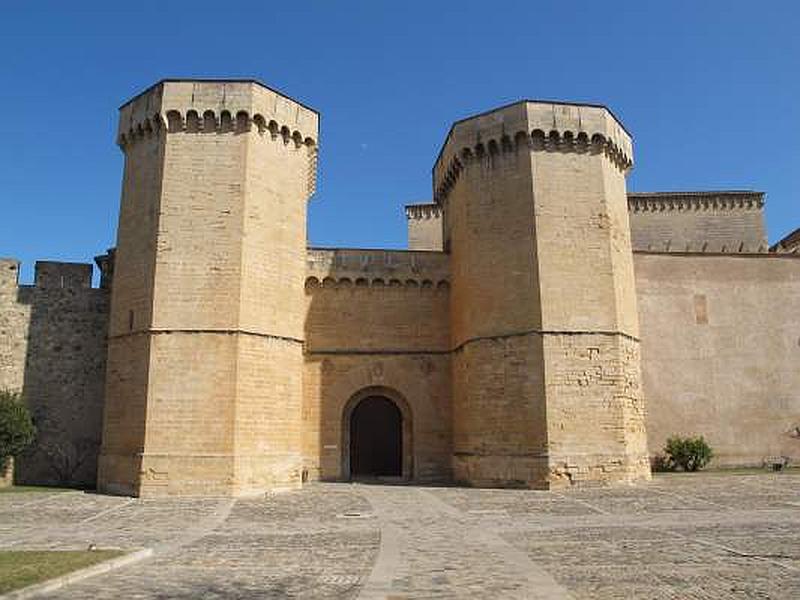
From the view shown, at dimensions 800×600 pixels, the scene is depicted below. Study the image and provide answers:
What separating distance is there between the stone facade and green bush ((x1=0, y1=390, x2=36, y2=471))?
132 centimetres

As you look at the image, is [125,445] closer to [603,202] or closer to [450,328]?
[450,328]

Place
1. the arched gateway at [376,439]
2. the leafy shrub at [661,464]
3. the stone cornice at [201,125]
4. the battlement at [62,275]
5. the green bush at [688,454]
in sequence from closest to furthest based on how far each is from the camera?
the stone cornice at [201,125] → the battlement at [62,275] → the green bush at [688,454] → the leafy shrub at [661,464] → the arched gateway at [376,439]

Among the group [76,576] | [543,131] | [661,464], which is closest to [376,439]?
[661,464]

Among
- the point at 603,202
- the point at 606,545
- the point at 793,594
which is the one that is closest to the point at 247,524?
the point at 606,545

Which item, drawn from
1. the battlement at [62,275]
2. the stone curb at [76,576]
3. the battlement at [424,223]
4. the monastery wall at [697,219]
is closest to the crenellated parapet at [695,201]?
the monastery wall at [697,219]

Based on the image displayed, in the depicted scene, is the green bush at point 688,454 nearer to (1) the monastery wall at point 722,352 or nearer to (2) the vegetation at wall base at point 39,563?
(1) the monastery wall at point 722,352

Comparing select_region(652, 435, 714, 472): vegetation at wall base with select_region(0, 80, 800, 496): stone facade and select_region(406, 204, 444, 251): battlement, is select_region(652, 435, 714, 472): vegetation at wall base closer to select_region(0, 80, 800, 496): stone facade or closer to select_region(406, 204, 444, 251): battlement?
select_region(0, 80, 800, 496): stone facade

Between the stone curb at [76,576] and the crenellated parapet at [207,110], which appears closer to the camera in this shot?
the stone curb at [76,576]

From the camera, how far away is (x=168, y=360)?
51.5 feet

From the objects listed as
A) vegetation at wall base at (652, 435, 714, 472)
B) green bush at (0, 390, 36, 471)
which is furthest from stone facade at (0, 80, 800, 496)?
green bush at (0, 390, 36, 471)

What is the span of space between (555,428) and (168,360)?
9.34 m

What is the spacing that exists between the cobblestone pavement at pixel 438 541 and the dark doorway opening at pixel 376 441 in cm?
631

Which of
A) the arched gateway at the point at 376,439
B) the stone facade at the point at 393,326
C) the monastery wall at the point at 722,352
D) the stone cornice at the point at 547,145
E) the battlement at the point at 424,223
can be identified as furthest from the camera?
the battlement at the point at 424,223

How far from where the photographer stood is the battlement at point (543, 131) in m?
18.1
